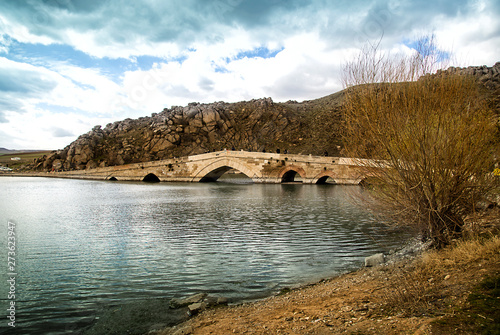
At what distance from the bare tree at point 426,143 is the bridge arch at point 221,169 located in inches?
1163

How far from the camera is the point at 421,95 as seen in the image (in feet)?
21.1

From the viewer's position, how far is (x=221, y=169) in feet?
134

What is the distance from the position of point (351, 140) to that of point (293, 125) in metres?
52.0

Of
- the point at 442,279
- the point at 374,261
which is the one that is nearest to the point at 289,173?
the point at 374,261

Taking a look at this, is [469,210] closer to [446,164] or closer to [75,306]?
[446,164]

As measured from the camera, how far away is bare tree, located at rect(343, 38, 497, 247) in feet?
20.0

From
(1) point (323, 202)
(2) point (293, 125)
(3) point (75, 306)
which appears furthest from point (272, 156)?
(3) point (75, 306)

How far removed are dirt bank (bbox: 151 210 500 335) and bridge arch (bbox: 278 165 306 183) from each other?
27980 millimetres

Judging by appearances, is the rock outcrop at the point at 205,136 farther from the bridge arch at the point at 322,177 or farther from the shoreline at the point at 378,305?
the shoreline at the point at 378,305

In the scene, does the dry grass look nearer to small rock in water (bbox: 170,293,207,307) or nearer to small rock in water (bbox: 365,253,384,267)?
small rock in water (bbox: 365,253,384,267)

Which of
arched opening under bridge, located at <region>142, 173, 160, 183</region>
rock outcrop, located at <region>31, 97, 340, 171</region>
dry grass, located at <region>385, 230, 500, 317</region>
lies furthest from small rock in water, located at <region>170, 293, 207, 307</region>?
rock outcrop, located at <region>31, 97, 340, 171</region>

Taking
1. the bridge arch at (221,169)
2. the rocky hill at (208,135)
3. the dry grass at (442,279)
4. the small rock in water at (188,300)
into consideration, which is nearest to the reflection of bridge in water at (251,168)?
the bridge arch at (221,169)

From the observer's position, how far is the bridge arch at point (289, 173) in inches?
1347

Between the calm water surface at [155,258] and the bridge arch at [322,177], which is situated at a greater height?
the bridge arch at [322,177]
